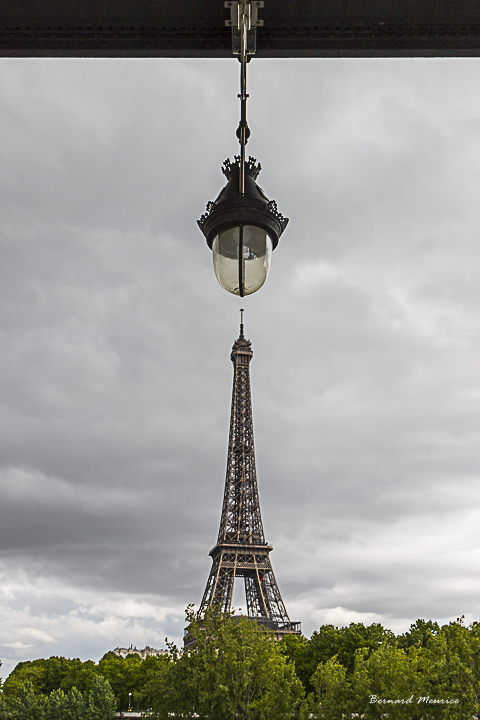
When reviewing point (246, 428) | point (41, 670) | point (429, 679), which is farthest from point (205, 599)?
point (429, 679)

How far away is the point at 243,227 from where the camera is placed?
3277 millimetres

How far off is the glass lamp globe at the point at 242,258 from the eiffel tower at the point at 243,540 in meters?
45.1

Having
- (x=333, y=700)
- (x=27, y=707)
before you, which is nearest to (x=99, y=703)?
(x=27, y=707)

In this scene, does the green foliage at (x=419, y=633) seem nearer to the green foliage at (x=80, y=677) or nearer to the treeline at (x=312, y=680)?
the treeline at (x=312, y=680)

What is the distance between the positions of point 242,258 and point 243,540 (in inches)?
2313
